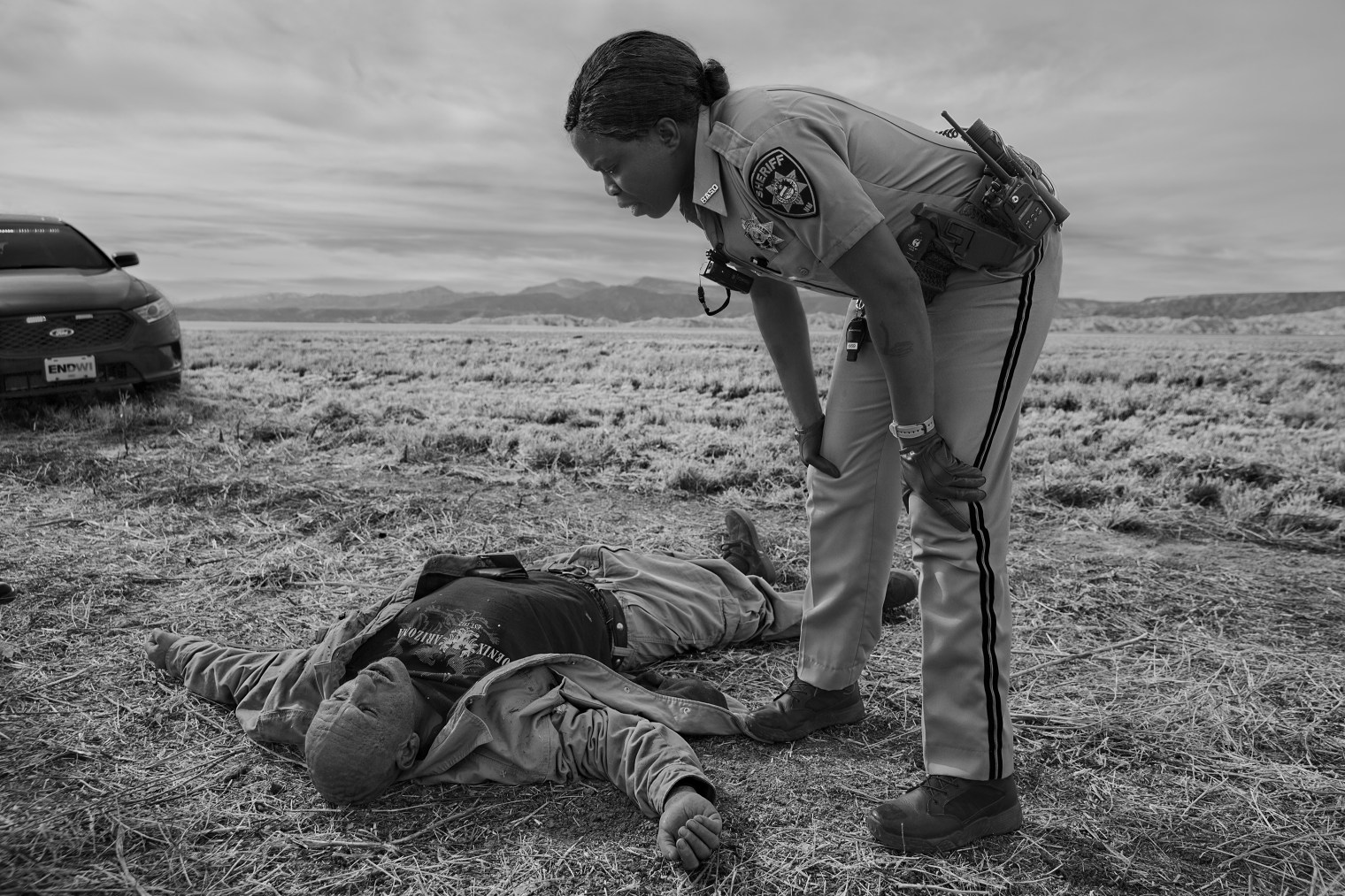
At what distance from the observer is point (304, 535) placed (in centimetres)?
485

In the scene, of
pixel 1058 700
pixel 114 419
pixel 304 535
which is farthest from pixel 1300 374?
pixel 114 419

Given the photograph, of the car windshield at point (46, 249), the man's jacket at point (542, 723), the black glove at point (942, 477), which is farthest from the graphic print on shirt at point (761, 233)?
the car windshield at point (46, 249)

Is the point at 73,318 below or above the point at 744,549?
above

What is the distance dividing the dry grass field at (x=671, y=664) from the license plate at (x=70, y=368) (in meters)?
0.31

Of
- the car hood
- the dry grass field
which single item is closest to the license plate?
the dry grass field

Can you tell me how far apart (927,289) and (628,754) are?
4.72 feet

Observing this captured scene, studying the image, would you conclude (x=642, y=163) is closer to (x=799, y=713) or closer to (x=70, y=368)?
(x=799, y=713)

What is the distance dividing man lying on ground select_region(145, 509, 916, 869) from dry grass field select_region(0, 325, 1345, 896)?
0.32 feet

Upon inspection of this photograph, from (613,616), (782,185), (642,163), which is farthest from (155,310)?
(782,185)

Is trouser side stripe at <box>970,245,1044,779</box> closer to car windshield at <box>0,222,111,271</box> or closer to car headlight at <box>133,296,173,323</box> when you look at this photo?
car headlight at <box>133,296,173,323</box>

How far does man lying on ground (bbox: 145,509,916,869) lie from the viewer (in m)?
2.39

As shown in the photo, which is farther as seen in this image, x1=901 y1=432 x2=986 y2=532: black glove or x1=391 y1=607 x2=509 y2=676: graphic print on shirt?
x1=391 y1=607 x2=509 y2=676: graphic print on shirt

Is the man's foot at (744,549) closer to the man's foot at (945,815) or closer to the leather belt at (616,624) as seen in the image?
the leather belt at (616,624)

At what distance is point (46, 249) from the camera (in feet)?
28.3
